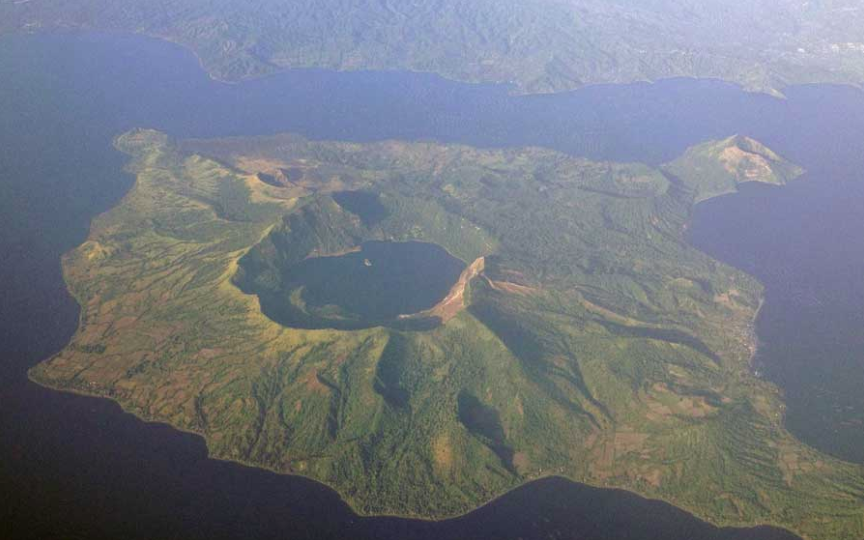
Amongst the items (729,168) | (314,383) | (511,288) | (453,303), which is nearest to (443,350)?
(453,303)

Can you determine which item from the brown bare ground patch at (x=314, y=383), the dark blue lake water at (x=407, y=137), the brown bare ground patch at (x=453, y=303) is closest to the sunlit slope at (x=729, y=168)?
the dark blue lake water at (x=407, y=137)

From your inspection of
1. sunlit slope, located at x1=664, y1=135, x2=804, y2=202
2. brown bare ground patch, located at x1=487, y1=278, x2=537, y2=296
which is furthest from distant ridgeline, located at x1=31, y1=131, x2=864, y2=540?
sunlit slope, located at x1=664, y1=135, x2=804, y2=202

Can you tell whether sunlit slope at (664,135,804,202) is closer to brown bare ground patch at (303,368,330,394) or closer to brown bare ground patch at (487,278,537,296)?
brown bare ground patch at (487,278,537,296)

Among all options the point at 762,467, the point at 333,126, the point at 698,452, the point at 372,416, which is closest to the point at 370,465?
the point at 372,416

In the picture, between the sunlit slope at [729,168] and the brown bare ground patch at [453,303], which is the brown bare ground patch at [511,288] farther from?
the sunlit slope at [729,168]

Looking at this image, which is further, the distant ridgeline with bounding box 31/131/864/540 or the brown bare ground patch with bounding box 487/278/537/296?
the brown bare ground patch with bounding box 487/278/537/296

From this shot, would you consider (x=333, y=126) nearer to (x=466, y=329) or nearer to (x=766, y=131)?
(x=466, y=329)

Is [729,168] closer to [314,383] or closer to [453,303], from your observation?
[453,303]

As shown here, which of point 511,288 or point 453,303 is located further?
point 511,288
